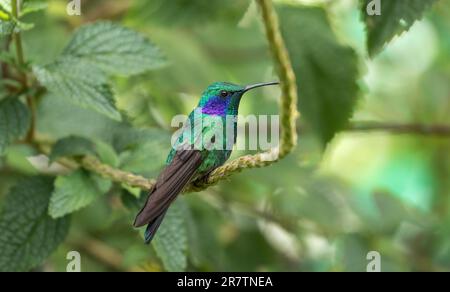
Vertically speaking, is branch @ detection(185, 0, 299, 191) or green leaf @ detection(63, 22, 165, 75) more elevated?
green leaf @ detection(63, 22, 165, 75)

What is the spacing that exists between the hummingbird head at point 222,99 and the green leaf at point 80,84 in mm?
284

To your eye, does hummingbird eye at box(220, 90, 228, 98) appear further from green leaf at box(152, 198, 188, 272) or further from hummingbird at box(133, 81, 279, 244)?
green leaf at box(152, 198, 188, 272)

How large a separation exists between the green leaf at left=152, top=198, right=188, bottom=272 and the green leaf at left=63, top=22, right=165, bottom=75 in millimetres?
392

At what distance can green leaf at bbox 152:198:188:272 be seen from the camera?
186 centimetres

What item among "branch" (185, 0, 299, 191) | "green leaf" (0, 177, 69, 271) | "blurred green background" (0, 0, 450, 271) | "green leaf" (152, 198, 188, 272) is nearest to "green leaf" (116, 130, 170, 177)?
"blurred green background" (0, 0, 450, 271)

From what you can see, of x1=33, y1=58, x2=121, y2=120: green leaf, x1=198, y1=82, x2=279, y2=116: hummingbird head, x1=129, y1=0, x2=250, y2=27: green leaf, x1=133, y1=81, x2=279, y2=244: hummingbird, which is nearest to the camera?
x1=133, y1=81, x2=279, y2=244: hummingbird

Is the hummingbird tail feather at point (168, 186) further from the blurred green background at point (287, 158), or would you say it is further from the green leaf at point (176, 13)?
the green leaf at point (176, 13)

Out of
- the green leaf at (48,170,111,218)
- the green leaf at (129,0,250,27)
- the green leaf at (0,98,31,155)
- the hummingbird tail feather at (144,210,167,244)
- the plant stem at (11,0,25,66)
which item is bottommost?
the hummingbird tail feather at (144,210,167,244)

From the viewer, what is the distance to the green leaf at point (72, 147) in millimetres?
1887

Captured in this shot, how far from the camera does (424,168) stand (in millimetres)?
4043

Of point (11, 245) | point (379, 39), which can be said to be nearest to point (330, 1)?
point (379, 39)

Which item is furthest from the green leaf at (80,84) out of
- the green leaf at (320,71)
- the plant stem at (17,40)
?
the green leaf at (320,71)

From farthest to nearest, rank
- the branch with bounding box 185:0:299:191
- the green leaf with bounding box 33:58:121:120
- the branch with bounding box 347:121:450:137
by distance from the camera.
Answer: the branch with bounding box 347:121:450:137, the green leaf with bounding box 33:58:121:120, the branch with bounding box 185:0:299:191
